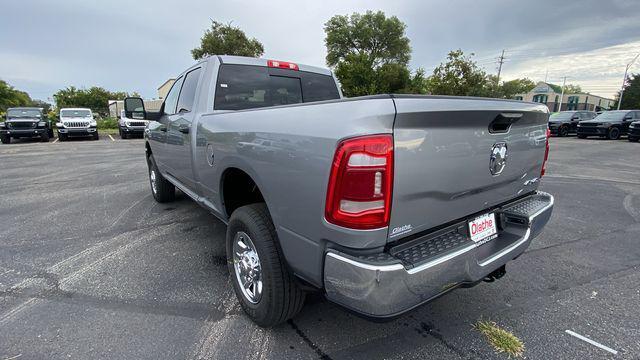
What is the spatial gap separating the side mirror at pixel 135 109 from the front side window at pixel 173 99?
45 centimetres

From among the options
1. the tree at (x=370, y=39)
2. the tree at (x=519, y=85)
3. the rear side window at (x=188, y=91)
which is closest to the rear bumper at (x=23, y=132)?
the rear side window at (x=188, y=91)

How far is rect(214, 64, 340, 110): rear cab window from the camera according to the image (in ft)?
10.9

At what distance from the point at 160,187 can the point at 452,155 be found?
465cm

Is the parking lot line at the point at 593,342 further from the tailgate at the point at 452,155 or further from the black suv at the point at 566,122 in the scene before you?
the black suv at the point at 566,122

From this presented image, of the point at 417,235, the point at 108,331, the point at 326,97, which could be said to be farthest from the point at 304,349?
the point at 326,97

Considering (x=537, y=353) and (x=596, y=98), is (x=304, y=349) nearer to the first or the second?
(x=537, y=353)

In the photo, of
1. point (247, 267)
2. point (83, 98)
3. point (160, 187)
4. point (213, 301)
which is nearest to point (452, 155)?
point (247, 267)

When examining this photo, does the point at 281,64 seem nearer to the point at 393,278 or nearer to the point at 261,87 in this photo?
the point at 261,87

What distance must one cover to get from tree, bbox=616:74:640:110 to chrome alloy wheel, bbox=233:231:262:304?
236 ft

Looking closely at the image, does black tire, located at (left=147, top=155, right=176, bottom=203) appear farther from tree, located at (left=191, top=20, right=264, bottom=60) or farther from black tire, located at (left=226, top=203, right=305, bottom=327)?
tree, located at (left=191, top=20, right=264, bottom=60)

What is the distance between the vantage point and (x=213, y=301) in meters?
2.73

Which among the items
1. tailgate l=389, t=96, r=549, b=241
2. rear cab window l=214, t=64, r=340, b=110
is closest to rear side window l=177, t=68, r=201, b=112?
rear cab window l=214, t=64, r=340, b=110

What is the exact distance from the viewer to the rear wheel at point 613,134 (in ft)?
62.7

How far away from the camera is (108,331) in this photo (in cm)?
235
